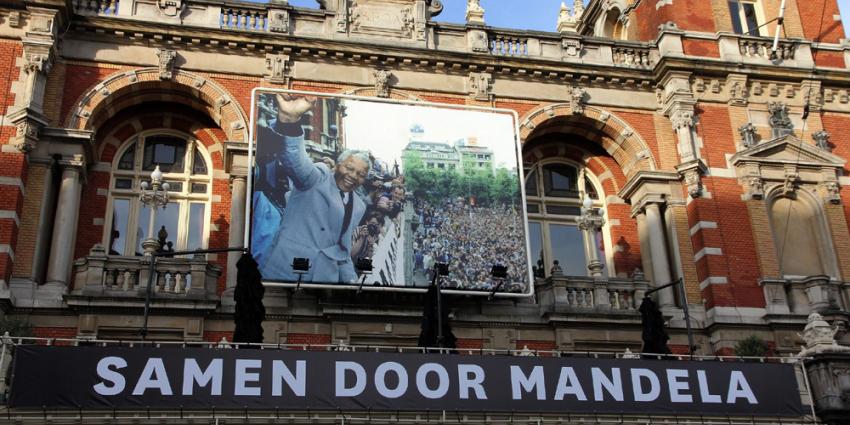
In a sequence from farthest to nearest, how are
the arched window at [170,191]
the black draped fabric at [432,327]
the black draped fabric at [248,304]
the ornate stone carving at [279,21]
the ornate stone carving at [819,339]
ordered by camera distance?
1. the ornate stone carving at [279,21]
2. the arched window at [170,191]
3. the ornate stone carving at [819,339]
4. the black draped fabric at [432,327]
5. the black draped fabric at [248,304]

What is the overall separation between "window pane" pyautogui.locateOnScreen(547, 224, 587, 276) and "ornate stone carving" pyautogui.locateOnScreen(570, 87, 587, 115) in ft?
11.0

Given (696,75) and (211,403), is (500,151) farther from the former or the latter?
(211,403)

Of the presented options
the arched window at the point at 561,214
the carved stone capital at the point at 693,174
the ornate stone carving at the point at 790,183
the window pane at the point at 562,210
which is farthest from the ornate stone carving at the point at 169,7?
the ornate stone carving at the point at 790,183

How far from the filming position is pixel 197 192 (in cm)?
2545

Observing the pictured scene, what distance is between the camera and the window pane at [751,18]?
29.9m

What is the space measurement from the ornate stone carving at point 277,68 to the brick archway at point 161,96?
123cm

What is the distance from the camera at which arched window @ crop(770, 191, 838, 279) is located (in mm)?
25766

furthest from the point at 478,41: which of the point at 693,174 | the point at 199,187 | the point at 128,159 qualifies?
the point at 128,159

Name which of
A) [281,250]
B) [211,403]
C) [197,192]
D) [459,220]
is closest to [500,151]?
[459,220]

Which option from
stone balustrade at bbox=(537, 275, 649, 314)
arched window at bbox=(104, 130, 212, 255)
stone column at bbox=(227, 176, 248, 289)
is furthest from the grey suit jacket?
stone balustrade at bbox=(537, 275, 649, 314)

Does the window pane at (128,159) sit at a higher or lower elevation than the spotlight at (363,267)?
higher

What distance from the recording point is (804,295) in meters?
24.8

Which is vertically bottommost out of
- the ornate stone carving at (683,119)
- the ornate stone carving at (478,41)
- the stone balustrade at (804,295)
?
the stone balustrade at (804,295)

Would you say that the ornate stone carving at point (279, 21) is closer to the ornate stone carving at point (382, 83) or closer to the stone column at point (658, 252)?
the ornate stone carving at point (382, 83)
